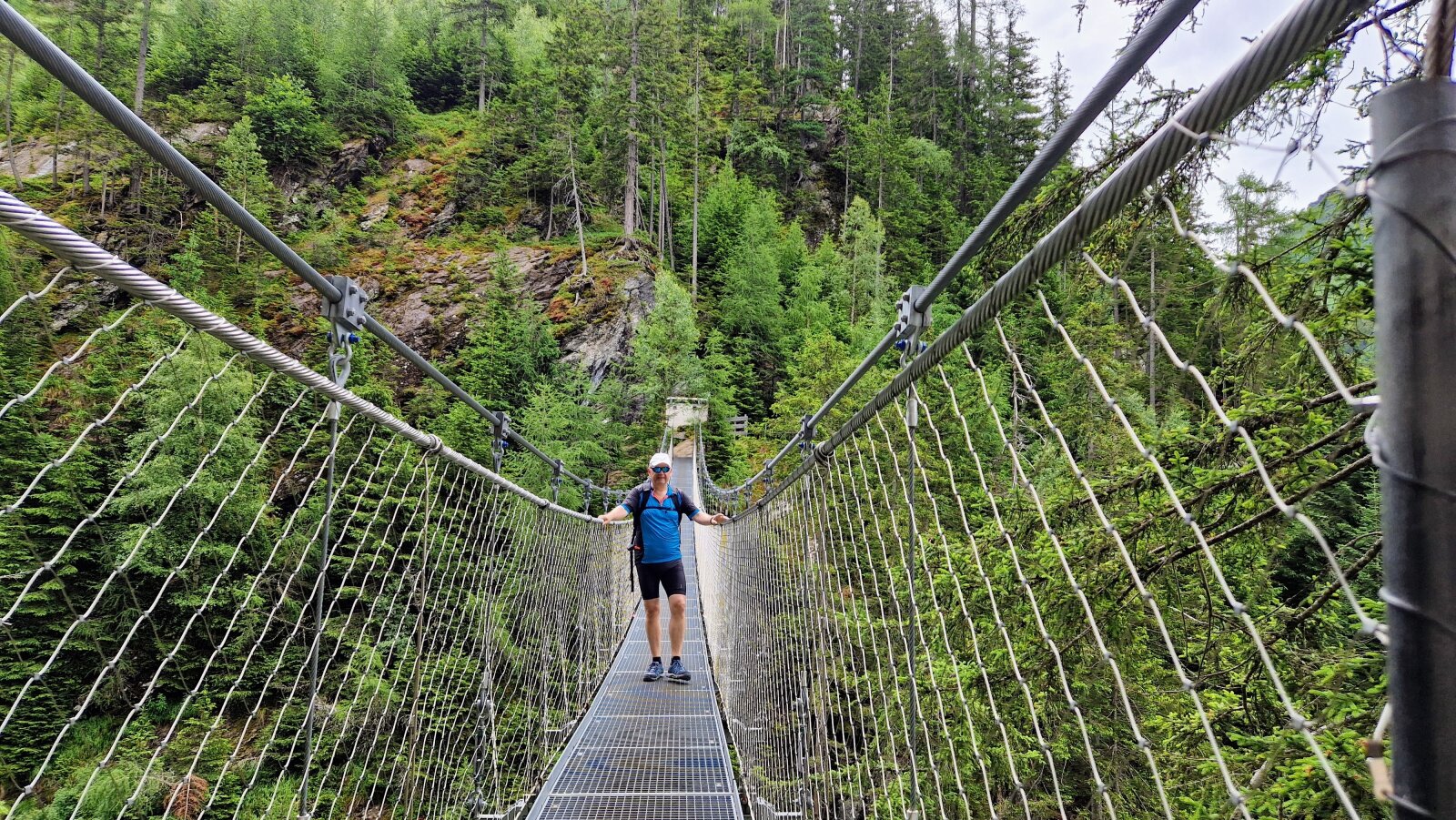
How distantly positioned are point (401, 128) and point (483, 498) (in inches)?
1056

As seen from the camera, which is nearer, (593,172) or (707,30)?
(593,172)

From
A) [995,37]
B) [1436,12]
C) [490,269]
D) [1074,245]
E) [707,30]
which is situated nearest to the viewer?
[1436,12]

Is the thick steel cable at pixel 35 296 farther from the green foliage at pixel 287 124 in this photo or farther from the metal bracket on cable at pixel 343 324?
the green foliage at pixel 287 124

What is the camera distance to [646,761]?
8.31 feet

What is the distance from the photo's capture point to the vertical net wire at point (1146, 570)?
0.87 m

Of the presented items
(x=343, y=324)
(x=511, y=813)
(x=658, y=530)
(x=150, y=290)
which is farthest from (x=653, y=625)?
(x=150, y=290)

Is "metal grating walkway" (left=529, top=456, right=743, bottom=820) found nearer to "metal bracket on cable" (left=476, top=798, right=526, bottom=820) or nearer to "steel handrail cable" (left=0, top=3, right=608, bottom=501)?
"metal bracket on cable" (left=476, top=798, right=526, bottom=820)

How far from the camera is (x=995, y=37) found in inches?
1189

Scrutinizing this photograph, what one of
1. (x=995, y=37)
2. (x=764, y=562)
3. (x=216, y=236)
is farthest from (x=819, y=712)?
(x=995, y=37)

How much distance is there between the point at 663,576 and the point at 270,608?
8.36 metres

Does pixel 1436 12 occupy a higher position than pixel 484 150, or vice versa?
pixel 484 150

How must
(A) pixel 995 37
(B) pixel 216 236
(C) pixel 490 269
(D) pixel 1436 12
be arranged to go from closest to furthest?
(D) pixel 1436 12 → (B) pixel 216 236 → (C) pixel 490 269 → (A) pixel 995 37

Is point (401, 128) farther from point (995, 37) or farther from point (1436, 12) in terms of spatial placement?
point (1436, 12)

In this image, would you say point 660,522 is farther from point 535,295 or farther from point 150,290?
point 535,295
